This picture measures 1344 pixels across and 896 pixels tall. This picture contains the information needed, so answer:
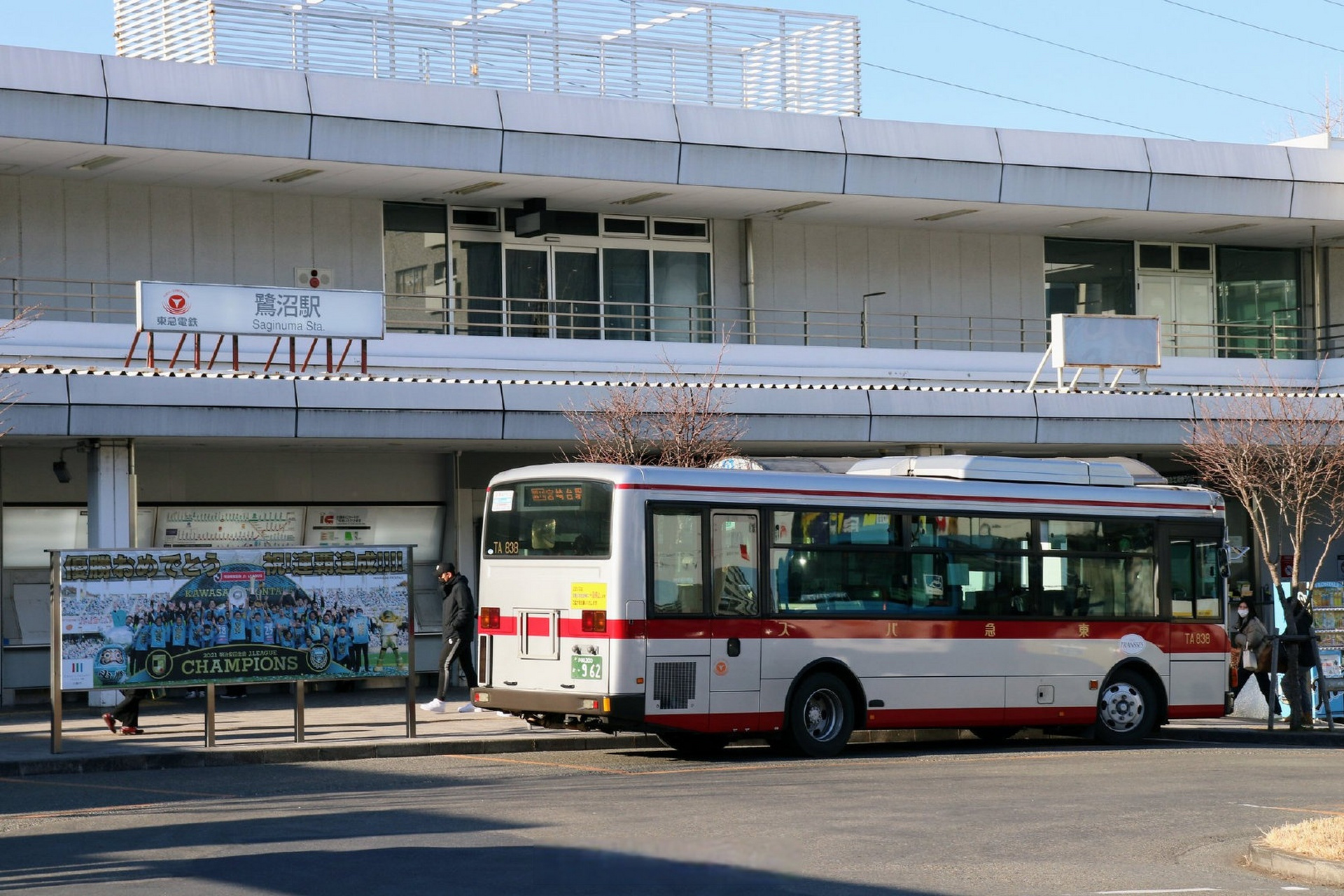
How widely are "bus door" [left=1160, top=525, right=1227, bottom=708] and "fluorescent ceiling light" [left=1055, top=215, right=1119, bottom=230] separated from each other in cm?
1396

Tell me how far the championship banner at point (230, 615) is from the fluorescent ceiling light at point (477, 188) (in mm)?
10562

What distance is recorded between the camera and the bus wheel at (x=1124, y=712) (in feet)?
63.1

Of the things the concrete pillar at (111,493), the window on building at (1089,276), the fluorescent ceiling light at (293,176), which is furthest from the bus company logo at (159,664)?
the window on building at (1089,276)

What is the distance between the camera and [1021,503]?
737 inches

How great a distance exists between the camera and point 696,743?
17.7 m

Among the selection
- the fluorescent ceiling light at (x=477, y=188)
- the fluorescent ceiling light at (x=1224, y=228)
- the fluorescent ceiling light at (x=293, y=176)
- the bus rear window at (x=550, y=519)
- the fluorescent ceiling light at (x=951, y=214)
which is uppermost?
the fluorescent ceiling light at (x=1224, y=228)

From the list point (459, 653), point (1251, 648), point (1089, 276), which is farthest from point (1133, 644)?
point (1089, 276)

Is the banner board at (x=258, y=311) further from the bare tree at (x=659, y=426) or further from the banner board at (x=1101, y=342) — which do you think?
the banner board at (x=1101, y=342)

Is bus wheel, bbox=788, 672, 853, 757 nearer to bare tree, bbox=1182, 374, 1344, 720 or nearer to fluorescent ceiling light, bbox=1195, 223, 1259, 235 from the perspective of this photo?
bare tree, bbox=1182, 374, 1344, 720

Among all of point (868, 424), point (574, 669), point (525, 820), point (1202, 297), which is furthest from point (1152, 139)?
point (525, 820)

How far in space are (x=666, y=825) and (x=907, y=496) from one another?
23.4 feet

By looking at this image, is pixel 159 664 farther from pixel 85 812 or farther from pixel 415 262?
pixel 415 262

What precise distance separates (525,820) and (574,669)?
A: 440cm

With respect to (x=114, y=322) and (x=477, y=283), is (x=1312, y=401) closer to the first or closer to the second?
(x=477, y=283)
